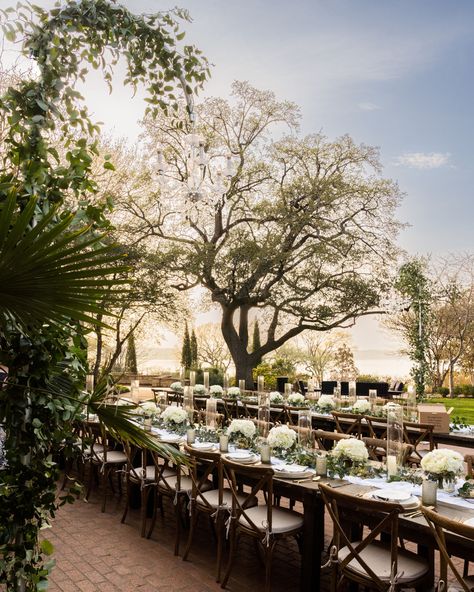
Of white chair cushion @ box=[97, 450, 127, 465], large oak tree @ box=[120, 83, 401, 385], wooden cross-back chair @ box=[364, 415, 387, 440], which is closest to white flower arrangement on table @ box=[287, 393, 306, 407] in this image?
wooden cross-back chair @ box=[364, 415, 387, 440]

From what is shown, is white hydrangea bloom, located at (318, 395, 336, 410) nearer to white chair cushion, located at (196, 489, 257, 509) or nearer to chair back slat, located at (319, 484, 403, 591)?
white chair cushion, located at (196, 489, 257, 509)

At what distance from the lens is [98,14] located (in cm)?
294

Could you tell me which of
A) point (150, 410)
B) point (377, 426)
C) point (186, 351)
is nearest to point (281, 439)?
point (150, 410)

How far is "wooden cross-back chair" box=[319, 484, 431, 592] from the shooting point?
306 centimetres

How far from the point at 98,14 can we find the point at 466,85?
57.8 feet

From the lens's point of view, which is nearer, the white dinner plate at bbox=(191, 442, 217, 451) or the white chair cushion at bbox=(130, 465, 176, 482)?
the white dinner plate at bbox=(191, 442, 217, 451)

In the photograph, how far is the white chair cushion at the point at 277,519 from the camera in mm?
4000

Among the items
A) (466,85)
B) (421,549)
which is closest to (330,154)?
(466,85)

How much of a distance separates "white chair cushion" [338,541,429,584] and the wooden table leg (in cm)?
31

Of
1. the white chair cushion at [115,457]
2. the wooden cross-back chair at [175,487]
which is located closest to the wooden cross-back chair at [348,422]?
the wooden cross-back chair at [175,487]

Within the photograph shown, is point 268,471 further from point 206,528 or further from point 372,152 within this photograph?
point 372,152

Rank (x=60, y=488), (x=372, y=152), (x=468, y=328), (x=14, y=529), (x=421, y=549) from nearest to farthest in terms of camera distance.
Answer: (x=14, y=529)
(x=421, y=549)
(x=60, y=488)
(x=372, y=152)
(x=468, y=328)

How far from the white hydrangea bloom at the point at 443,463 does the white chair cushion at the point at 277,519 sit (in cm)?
103

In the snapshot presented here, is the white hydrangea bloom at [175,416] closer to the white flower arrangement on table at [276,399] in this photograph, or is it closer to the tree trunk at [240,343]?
the white flower arrangement on table at [276,399]
